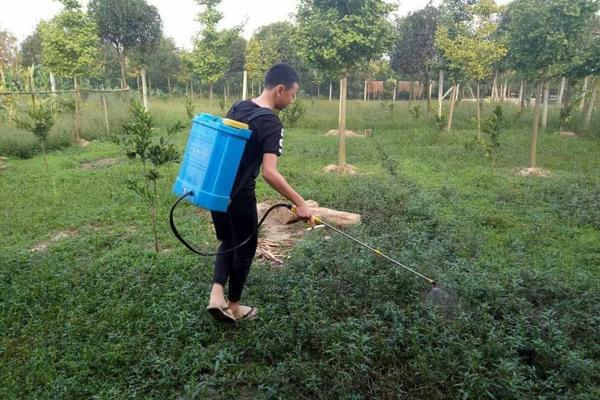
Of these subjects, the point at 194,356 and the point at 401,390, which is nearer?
the point at 401,390

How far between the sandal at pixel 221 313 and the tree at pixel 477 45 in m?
9.78

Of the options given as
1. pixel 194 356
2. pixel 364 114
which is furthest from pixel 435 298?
pixel 364 114

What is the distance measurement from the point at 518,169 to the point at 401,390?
26.3 ft

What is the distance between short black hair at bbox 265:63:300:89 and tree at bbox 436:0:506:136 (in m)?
9.41

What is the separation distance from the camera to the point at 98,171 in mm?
8914

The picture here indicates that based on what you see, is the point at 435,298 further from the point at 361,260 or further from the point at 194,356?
the point at 194,356

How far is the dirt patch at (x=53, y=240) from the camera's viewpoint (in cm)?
501

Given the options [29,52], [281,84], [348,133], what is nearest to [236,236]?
[281,84]

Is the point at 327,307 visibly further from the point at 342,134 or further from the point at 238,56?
the point at 238,56

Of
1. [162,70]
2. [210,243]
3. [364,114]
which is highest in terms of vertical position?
[162,70]

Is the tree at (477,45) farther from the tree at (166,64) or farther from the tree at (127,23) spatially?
the tree at (166,64)

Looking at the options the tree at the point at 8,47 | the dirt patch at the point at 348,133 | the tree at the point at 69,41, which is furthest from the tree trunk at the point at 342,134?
the tree at the point at 8,47

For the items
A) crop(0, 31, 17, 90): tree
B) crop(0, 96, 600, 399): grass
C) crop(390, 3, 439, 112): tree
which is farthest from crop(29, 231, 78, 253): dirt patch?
crop(0, 31, 17, 90): tree

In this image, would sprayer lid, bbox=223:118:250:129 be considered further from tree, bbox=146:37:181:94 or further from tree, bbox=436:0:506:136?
tree, bbox=146:37:181:94
